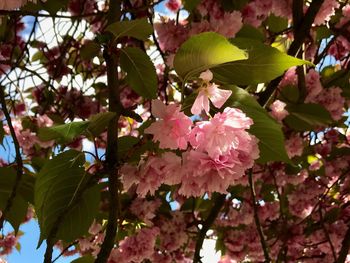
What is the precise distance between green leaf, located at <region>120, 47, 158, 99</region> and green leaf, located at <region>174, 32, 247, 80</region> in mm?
223

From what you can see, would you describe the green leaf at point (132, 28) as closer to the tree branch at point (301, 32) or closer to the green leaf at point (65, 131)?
the green leaf at point (65, 131)

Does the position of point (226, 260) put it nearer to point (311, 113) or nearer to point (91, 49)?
point (311, 113)

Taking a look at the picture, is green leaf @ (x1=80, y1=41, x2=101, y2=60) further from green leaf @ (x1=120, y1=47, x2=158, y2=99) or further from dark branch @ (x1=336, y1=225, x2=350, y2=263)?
dark branch @ (x1=336, y1=225, x2=350, y2=263)

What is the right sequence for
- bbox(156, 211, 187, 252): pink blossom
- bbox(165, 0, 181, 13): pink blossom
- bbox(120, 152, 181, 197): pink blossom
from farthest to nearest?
bbox(165, 0, 181, 13): pink blossom < bbox(156, 211, 187, 252): pink blossom < bbox(120, 152, 181, 197): pink blossom

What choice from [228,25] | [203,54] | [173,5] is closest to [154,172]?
[203,54]

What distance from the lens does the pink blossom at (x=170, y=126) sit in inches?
33.4

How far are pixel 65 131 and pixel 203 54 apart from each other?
234mm

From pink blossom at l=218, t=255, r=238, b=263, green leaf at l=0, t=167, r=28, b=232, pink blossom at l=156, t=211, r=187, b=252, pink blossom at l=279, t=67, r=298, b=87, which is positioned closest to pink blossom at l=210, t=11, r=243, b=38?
pink blossom at l=279, t=67, r=298, b=87

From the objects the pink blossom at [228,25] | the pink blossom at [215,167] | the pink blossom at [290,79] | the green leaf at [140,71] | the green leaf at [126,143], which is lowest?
the pink blossom at [215,167]

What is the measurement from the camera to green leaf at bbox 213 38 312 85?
0.89 m

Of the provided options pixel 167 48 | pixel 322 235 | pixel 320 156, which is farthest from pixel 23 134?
pixel 322 235

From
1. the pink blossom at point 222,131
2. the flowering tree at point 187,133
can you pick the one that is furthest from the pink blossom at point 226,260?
the pink blossom at point 222,131

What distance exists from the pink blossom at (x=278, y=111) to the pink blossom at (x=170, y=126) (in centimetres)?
132

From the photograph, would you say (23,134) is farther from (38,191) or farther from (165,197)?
(38,191)
